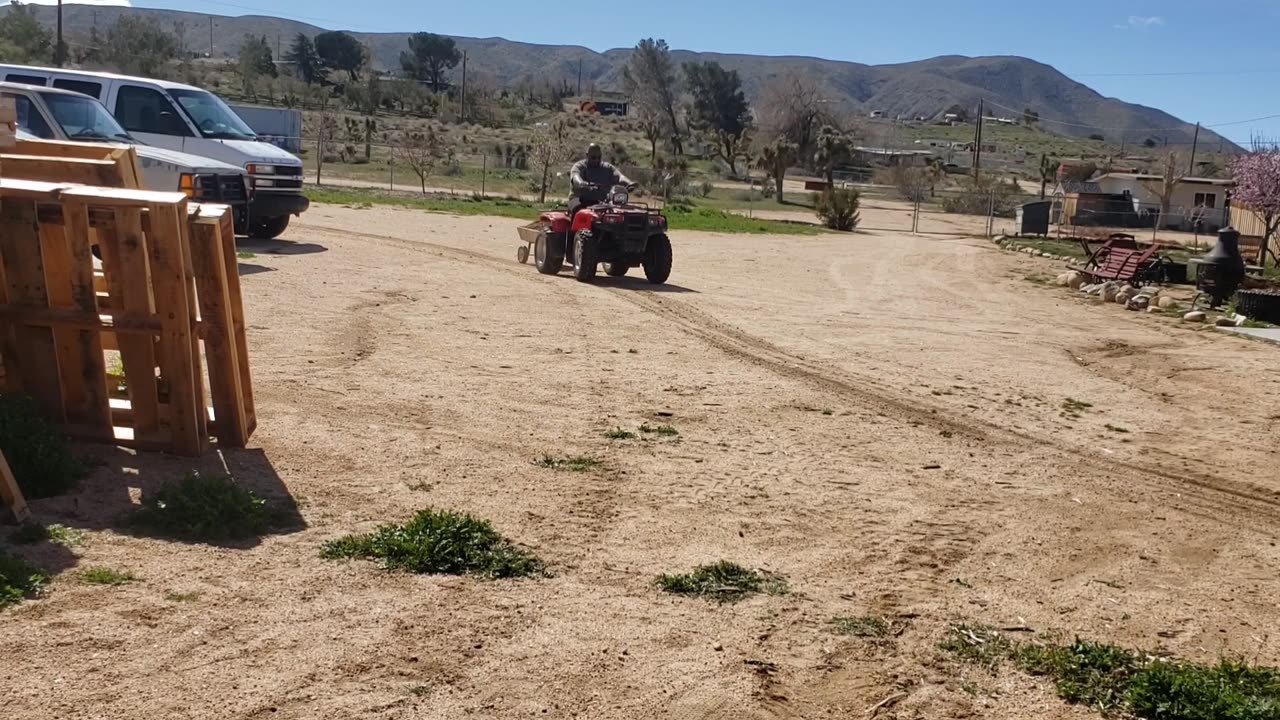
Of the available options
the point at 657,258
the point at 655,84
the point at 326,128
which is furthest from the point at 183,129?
the point at 655,84

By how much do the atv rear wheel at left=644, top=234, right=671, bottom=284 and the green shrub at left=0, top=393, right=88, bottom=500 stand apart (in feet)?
38.2

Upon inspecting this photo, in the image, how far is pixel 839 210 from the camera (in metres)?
37.7

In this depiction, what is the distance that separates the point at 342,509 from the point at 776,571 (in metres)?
2.19

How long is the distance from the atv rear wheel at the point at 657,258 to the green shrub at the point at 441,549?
38.7 feet

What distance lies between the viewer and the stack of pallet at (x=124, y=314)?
6.84 m

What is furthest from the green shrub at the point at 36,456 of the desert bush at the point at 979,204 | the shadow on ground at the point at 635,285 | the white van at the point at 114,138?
the desert bush at the point at 979,204

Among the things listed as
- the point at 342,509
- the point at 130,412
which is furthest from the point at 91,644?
the point at 130,412

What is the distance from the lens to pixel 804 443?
8727 mm

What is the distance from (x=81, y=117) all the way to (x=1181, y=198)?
47815 mm

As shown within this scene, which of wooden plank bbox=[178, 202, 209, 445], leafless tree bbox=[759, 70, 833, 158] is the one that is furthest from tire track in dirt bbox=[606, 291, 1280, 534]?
leafless tree bbox=[759, 70, 833, 158]

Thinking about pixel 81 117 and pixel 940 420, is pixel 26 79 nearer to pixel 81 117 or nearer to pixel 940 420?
pixel 81 117

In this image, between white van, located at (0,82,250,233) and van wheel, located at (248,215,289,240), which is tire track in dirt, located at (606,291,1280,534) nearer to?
white van, located at (0,82,250,233)

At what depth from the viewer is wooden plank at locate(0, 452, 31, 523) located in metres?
5.75

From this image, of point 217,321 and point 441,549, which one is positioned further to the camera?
point 217,321
